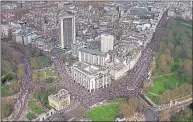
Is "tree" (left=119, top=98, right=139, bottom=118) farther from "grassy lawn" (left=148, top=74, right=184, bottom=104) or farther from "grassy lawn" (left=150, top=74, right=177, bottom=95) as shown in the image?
"grassy lawn" (left=150, top=74, right=177, bottom=95)

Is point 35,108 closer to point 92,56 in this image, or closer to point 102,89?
point 102,89

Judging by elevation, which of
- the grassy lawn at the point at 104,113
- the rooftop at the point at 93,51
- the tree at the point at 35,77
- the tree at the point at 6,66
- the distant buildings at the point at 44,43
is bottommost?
the grassy lawn at the point at 104,113

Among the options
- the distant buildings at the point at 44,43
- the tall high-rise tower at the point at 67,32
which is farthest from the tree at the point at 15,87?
the tall high-rise tower at the point at 67,32

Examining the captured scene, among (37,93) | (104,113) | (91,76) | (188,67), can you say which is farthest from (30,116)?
(188,67)

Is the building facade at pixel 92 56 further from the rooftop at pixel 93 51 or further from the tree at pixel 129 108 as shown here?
the tree at pixel 129 108

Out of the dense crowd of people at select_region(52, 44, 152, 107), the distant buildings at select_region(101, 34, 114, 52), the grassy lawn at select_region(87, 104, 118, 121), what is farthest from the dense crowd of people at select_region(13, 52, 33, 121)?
the distant buildings at select_region(101, 34, 114, 52)

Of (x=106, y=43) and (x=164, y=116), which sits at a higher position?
(x=106, y=43)
